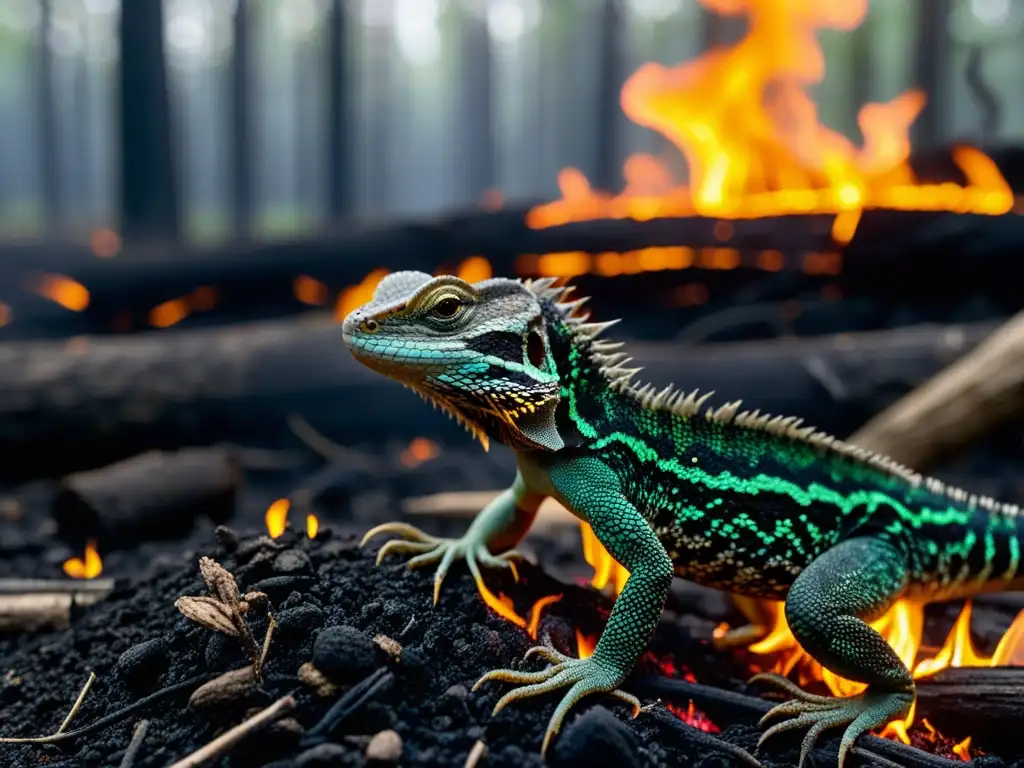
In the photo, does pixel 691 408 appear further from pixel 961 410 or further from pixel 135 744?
pixel 961 410

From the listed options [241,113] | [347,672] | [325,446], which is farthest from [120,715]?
[241,113]

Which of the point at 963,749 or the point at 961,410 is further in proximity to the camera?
the point at 961,410

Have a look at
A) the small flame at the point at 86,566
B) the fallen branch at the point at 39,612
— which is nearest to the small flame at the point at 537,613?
the fallen branch at the point at 39,612

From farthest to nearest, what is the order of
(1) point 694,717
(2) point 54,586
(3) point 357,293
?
(3) point 357,293
(2) point 54,586
(1) point 694,717

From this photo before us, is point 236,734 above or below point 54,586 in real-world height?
above

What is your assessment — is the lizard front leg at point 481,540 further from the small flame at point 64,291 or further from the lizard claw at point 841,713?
the small flame at point 64,291

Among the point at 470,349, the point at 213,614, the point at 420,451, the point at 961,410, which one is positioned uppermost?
the point at 470,349

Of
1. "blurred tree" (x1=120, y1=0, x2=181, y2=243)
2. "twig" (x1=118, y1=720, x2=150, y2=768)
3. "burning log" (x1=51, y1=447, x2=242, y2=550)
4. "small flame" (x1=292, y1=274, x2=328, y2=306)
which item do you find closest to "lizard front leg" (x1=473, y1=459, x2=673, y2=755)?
"twig" (x1=118, y1=720, x2=150, y2=768)
